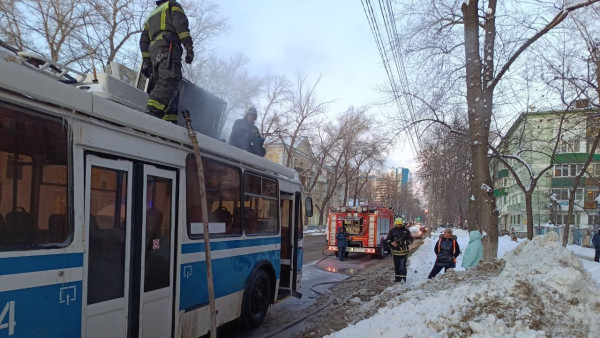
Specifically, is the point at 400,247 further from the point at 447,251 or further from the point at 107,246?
the point at 107,246

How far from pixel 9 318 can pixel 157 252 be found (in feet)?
5.09

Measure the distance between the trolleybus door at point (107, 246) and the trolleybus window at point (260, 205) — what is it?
2.41 meters

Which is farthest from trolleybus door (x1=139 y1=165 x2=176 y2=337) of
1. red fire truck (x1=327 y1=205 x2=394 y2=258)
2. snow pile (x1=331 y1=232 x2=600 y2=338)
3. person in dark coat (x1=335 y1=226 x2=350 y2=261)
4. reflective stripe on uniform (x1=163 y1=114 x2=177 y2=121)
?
red fire truck (x1=327 y1=205 x2=394 y2=258)

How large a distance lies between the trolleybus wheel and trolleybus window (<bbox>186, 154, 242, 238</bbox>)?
991 millimetres

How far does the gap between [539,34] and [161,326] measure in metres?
12.0

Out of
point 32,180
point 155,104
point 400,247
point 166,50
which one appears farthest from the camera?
point 400,247

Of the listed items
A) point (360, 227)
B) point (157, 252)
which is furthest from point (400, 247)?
point (360, 227)

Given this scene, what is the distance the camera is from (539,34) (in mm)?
11617

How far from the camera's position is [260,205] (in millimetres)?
6660

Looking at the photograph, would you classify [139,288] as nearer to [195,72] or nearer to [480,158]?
[480,158]

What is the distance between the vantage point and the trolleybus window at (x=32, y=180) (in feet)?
9.60

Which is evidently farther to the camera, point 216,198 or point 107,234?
point 216,198

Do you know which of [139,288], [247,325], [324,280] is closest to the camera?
[139,288]

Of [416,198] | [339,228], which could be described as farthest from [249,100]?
[416,198]
